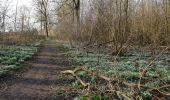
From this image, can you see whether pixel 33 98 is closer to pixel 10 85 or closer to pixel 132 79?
pixel 10 85

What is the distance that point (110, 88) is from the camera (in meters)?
8.52

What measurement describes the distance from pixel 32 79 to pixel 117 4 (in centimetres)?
932

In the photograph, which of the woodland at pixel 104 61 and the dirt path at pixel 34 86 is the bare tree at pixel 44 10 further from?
the dirt path at pixel 34 86

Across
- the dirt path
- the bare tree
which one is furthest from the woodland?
the bare tree

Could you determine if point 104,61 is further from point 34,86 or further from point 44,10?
point 44,10

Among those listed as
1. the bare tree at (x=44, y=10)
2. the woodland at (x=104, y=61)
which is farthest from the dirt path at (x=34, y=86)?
the bare tree at (x=44, y=10)

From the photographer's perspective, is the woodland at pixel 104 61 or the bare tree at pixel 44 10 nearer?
the woodland at pixel 104 61

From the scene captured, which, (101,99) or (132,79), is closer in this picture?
(101,99)

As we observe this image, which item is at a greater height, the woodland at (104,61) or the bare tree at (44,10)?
the bare tree at (44,10)

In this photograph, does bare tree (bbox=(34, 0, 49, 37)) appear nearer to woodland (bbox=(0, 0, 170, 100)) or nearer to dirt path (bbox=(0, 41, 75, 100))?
woodland (bbox=(0, 0, 170, 100))

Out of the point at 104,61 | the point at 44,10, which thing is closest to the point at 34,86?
the point at 104,61

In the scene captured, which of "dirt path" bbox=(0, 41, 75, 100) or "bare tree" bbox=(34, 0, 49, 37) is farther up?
"bare tree" bbox=(34, 0, 49, 37)

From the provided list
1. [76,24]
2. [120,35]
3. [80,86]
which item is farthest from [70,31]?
[80,86]

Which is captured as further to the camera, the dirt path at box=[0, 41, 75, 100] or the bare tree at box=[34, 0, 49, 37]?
the bare tree at box=[34, 0, 49, 37]
